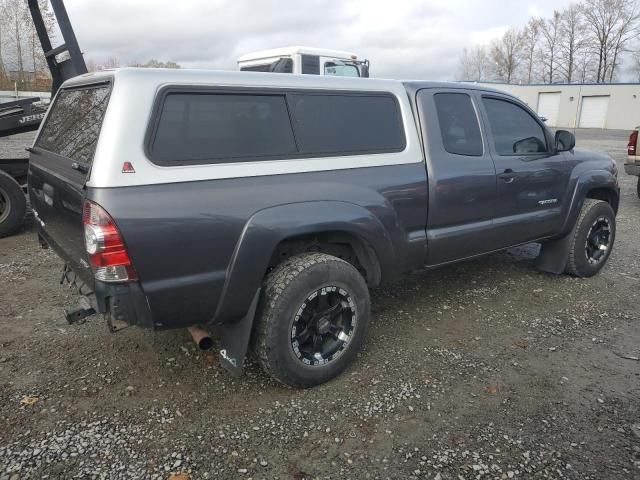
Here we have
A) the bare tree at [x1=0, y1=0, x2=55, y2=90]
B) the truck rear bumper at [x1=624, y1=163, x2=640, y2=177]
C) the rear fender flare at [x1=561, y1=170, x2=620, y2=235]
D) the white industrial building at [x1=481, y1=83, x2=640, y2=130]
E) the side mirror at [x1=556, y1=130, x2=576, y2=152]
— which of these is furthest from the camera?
the white industrial building at [x1=481, y1=83, x2=640, y2=130]

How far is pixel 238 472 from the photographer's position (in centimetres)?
250

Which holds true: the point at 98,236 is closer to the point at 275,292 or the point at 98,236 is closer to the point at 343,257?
the point at 275,292

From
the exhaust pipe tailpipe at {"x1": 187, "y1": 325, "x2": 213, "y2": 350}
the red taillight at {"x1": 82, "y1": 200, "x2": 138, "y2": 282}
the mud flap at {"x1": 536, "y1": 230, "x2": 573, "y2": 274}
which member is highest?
the red taillight at {"x1": 82, "y1": 200, "x2": 138, "y2": 282}

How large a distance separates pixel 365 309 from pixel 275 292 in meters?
0.72

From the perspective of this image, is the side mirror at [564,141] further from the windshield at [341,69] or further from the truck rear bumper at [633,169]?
the windshield at [341,69]

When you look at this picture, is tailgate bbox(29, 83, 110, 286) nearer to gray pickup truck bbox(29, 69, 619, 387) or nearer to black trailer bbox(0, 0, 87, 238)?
gray pickup truck bbox(29, 69, 619, 387)

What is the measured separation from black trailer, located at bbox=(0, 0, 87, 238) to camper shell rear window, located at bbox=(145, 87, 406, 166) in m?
4.41

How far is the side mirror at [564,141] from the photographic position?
464 centimetres

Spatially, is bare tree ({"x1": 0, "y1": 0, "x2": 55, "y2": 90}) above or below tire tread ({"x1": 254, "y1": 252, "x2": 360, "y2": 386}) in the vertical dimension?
above

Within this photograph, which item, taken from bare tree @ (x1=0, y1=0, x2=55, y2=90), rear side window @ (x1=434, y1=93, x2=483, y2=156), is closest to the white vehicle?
bare tree @ (x1=0, y1=0, x2=55, y2=90)

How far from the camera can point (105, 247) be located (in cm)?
244

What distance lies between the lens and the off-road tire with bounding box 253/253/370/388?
2941 mm

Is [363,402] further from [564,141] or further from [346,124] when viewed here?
[564,141]

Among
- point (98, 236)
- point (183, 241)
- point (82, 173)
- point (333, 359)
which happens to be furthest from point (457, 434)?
point (82, 173)
